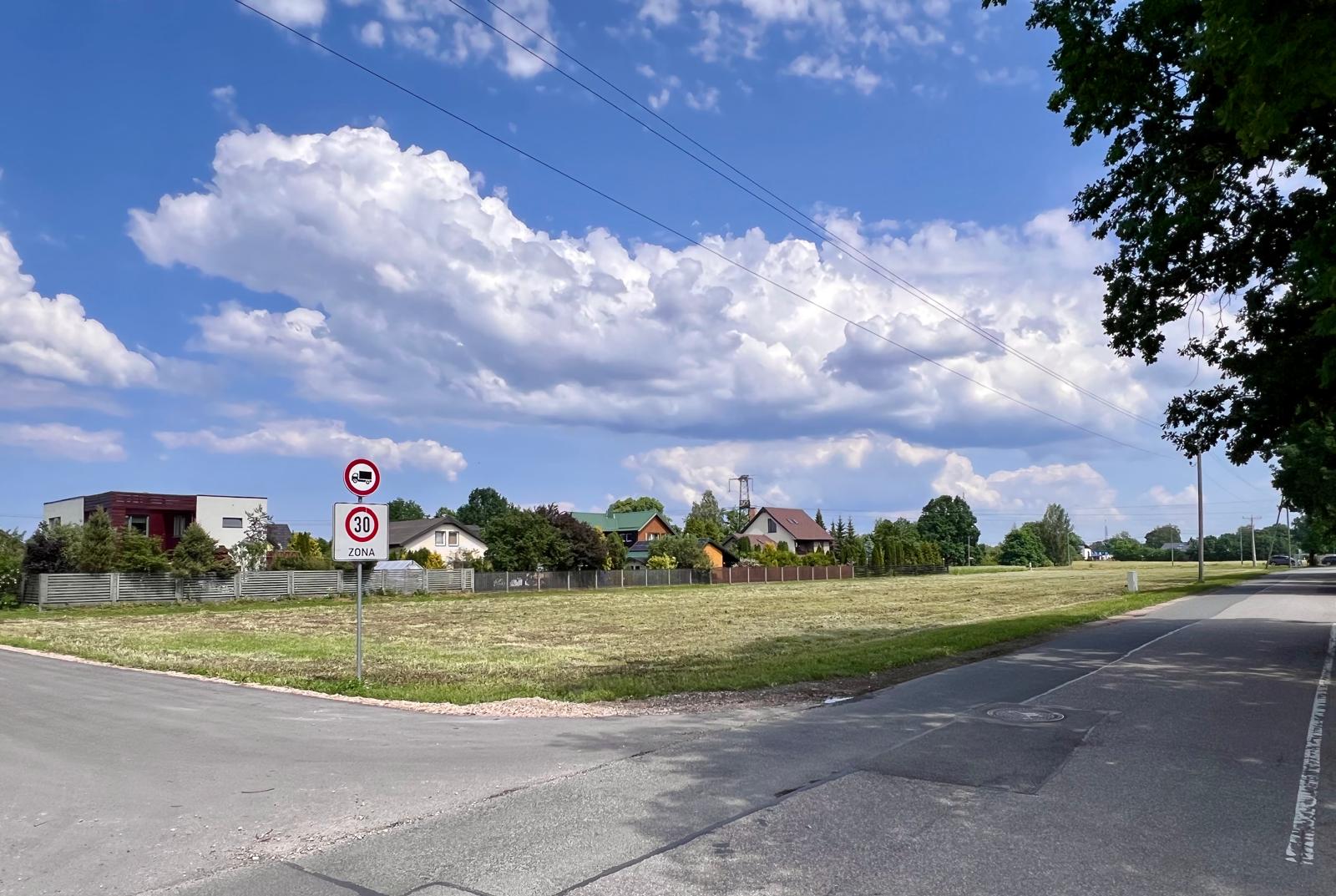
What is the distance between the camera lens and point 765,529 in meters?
118

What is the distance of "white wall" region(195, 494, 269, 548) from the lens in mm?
65375

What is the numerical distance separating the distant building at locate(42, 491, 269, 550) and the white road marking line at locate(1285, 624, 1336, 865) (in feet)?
205

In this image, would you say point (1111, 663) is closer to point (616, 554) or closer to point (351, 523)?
point (351, 523)

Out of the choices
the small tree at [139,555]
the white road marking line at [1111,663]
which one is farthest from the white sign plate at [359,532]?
the small tree at [139,555]

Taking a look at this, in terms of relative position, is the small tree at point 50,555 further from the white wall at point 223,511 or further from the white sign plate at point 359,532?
the white sign plate at point 359,532

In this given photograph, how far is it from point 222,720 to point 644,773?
6203mm

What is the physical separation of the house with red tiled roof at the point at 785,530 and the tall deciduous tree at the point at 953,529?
36757 millimetres

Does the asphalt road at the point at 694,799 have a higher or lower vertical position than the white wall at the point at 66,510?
lower

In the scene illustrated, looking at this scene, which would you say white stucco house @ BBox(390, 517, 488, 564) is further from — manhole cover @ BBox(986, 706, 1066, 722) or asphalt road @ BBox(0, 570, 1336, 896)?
manhole cover @ BBox(986, 706, 1066, 722)

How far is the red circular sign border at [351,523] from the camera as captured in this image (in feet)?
44.2

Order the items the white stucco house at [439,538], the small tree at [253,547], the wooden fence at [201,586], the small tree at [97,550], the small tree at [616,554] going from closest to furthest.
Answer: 1. the wooden fence at [201,586]
2. the small tree at [97,550]
3. the small tree at [253,547]
4. the small tree at [616,554]
5. the white stucco house at [439,538]

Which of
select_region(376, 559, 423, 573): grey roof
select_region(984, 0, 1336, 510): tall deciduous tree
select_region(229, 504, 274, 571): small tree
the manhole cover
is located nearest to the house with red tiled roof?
select_region(376, 559, 423, 573): grey roof

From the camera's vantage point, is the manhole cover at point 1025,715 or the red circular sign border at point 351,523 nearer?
the manhole cover at point 1025,715

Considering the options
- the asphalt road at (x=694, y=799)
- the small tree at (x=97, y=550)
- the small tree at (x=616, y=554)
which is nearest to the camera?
the asphalt road at (x=694, y=799)
